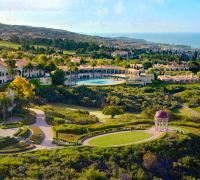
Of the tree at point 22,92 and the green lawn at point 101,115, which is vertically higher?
the tree at point 22,92

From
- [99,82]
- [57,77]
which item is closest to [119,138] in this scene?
[57,77]

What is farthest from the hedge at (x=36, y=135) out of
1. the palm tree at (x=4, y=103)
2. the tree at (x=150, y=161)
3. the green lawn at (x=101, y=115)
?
the green lawn at (x=101, y=115)

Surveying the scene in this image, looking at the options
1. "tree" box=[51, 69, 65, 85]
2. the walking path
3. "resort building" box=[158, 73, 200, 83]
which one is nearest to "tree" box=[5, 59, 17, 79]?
"tree" box=[51, 69, 65, 85]

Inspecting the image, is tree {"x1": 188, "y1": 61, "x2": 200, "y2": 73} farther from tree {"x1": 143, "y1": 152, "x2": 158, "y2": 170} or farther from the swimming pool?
tree {"x1": 143, "y1": 152, "x2": 158, "y2": 170}

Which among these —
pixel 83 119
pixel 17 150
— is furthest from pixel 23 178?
pixel 83 119

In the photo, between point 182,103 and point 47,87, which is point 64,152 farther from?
point 182,103

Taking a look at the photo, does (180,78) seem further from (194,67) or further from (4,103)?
(4,103)

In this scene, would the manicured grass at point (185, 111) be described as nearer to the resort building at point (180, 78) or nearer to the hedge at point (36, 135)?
the resort building at point (180, 78)
